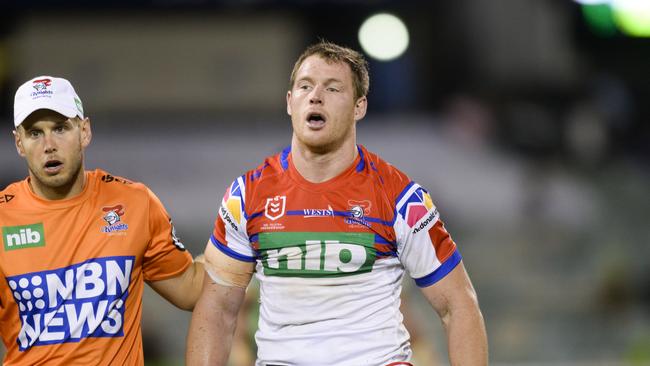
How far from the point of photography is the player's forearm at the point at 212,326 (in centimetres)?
425

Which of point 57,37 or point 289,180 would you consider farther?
point 57,37

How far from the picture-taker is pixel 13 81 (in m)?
17.3

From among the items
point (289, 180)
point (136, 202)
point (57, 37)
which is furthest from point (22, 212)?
point (57, 37)

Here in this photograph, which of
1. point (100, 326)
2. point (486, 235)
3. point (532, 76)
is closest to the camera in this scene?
Answer: point (100, 326)

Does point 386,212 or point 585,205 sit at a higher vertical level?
point 386,212

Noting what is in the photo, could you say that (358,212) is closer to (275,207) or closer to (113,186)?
(275,207)

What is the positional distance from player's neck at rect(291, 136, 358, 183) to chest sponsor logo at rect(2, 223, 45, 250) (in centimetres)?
99

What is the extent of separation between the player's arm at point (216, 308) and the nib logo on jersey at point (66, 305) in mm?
324

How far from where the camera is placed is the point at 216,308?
4.29 metres

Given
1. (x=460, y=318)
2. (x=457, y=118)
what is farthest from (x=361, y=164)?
(x=457, y=118)

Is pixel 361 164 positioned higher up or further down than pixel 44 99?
further down

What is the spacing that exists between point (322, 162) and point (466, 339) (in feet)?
2.77

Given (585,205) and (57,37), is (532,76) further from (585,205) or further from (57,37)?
(57,37)

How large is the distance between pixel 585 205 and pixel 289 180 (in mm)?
10967
